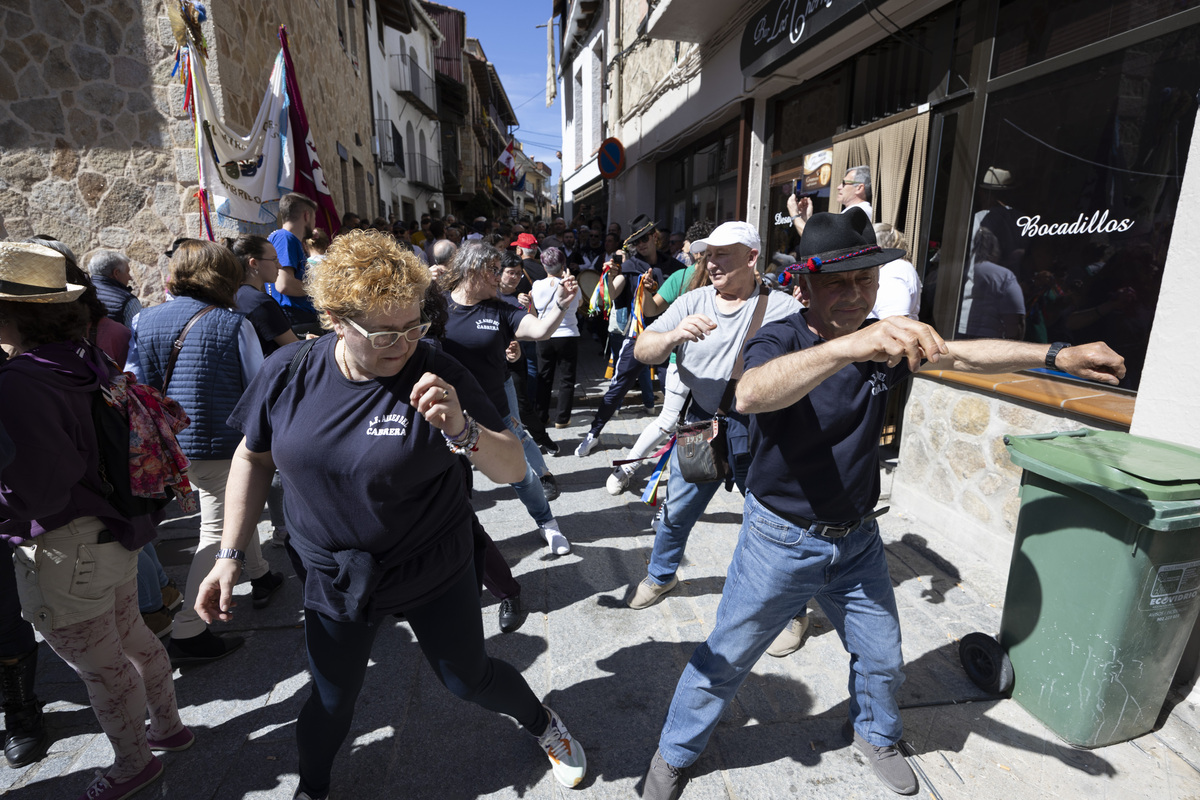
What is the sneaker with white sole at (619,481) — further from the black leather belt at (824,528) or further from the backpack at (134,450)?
the backpack at (134,450)

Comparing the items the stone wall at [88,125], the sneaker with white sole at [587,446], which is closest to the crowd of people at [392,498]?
the sneaker with white sole at [587,446]

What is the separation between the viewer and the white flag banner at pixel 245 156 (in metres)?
5.21

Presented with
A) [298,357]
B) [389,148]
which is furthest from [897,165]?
[389,148]

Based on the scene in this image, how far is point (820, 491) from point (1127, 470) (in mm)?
1175

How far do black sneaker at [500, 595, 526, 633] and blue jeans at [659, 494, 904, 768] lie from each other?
124 cm

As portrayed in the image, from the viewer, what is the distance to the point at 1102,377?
1601mm

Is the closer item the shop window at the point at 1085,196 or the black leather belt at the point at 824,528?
the black leather belt at the point at 824,528

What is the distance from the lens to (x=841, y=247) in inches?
71.2

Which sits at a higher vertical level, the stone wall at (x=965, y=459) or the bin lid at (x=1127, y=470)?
the bin lid at (x=1127, y=470)

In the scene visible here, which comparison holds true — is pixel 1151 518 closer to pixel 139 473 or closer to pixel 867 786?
pixel 867 786

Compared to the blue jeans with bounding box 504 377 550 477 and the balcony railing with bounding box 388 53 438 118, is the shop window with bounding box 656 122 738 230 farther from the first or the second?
the balcony railing with bounding box 388 53 438 118

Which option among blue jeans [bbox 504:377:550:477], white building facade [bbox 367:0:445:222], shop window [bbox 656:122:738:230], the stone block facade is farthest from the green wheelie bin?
white building facade [bbox 367:0:445:222]

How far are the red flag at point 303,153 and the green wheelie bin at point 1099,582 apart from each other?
6.67 meters

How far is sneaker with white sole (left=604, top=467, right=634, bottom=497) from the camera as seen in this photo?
4.85 meters
